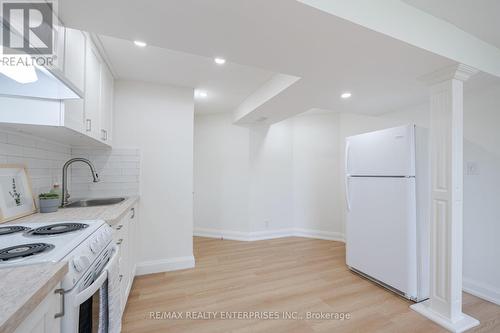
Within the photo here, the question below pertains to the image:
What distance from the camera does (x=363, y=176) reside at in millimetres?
2596

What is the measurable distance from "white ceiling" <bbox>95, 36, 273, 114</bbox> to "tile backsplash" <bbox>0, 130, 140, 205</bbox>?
3.03ft

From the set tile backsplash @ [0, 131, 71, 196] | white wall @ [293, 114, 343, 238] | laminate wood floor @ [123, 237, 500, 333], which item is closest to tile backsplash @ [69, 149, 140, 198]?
tile backsplash @ [0, 131, 71, 196]

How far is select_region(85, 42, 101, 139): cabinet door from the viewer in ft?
5.53

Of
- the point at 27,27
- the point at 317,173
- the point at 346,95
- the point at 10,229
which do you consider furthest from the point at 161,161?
the point at 317,173

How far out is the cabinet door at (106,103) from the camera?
6.93 feet

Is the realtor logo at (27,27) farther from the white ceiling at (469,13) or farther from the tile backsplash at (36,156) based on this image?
the white ceiling at (469,13)

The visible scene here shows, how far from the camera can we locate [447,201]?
1.80 metres

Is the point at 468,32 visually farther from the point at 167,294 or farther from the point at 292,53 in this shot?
the point at 167,294

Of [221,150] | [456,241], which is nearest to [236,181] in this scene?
[221,150]

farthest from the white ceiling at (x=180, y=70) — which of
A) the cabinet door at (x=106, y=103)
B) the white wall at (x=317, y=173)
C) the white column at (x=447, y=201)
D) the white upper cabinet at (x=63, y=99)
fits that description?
the white wall at (x=317, y=173)

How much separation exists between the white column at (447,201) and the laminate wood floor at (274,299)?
0.59 feet

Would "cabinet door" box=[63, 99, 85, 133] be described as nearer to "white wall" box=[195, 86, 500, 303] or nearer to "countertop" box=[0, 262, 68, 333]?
"countertop" box=[0, 262, 68, 333]

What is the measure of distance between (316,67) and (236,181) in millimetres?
2696

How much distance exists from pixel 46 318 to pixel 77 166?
218 centimetres
